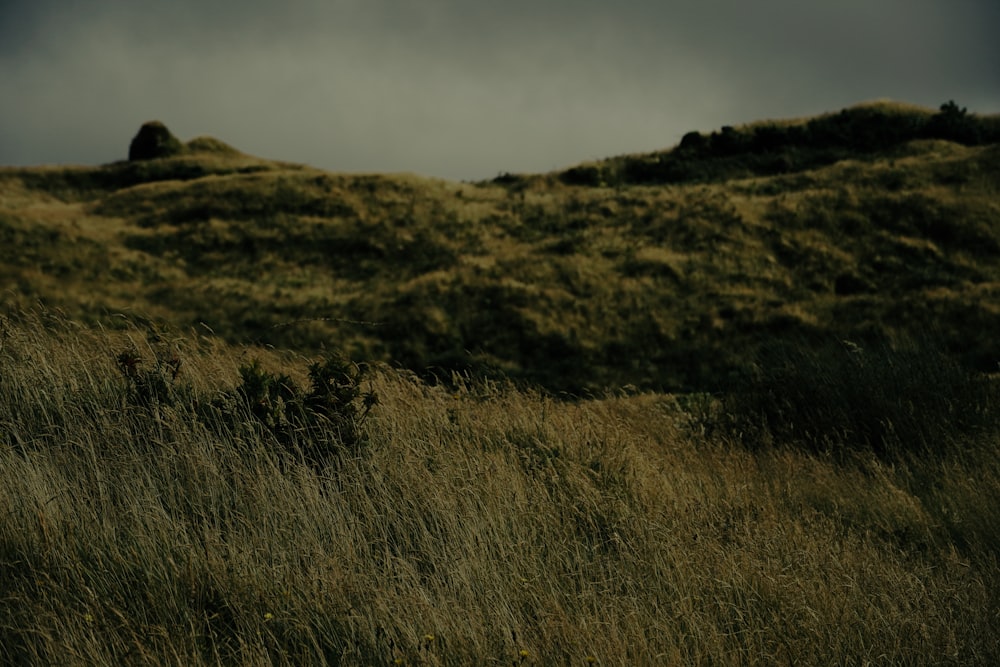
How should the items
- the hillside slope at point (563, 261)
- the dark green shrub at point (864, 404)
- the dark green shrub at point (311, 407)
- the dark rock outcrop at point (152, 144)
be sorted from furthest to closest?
the dark rock outcrop at point (152, 144)
the hillside slope at point (563, 261)
the dark green shrub at point (864, 404)
the dark green shrub at point (311, 407)

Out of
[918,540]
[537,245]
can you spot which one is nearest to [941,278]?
[537,245]

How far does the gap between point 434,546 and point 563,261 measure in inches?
990

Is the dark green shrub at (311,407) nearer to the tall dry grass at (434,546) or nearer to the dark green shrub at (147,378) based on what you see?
the tall dry grass at (434,546)

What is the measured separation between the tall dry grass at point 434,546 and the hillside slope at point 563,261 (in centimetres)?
1431

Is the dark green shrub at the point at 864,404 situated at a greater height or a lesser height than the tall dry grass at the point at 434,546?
lesser

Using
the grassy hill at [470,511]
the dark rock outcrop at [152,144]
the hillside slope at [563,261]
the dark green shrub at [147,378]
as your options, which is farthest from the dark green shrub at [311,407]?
the dark rock outcrop at [152,144]

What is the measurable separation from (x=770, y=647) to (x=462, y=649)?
4.89ft

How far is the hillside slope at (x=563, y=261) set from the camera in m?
23.2

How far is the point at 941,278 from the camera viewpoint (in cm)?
2527

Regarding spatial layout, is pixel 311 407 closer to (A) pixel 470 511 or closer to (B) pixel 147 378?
(B) pixel 147 378

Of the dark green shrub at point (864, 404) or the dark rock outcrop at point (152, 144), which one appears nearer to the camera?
the dark green shrub at point (864, 404)

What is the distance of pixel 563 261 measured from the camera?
29.0 meters

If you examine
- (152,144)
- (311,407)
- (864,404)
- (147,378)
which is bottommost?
(864,404)

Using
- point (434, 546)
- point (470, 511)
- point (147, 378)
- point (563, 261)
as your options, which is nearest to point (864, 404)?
point (470, 511)
